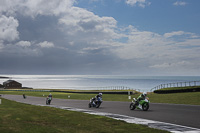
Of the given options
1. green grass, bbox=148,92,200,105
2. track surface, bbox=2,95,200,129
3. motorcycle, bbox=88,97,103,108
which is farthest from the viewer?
green grass, bbox=148,92,200,105

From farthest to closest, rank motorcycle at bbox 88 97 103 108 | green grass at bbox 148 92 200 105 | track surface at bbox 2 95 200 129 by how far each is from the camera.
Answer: green grass at bbox 148 92 200 105, motorcycle at bbox 88 97 103 108, track surface at bbox 2 95 200 129

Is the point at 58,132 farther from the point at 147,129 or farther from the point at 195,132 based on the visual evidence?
the point at 195,132

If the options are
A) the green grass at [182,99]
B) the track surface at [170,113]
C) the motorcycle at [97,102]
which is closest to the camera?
the track surface at [170,113]

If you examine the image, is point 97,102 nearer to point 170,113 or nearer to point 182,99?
point 170,113

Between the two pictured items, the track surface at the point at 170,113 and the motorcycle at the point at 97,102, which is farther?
the motorcycle at the point at 97,102

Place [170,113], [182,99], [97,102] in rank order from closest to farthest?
[170,113]
[97,102]
[182,99]

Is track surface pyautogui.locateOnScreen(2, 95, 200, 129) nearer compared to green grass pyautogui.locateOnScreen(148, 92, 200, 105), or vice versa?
track surface pyautogui.locateOnScreen(2, 95, 200, 129)

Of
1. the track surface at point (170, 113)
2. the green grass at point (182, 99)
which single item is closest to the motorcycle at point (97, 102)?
the track surface at point (170, 113)

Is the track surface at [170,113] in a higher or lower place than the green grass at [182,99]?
lower

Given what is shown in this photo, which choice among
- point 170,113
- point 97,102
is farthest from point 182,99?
point 170,113

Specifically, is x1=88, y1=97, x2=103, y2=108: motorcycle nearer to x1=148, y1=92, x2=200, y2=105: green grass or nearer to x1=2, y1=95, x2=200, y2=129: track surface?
x1=2, y1=95, x2=200, y2=129: track surface

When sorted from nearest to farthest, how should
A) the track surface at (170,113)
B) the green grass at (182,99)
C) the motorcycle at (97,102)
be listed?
the track surface at (170,113) < the motorcycle at (97,102) < the green grass at (182,99)

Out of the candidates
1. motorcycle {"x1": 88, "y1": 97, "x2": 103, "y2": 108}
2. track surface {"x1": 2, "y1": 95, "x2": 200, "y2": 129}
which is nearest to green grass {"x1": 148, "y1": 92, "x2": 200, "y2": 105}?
track surface {"x1": 2, "y1": 95, "x2": 200, "y2": 129}

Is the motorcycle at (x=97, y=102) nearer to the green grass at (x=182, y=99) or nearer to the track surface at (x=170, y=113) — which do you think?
the track surface at (x=170, y=113)
